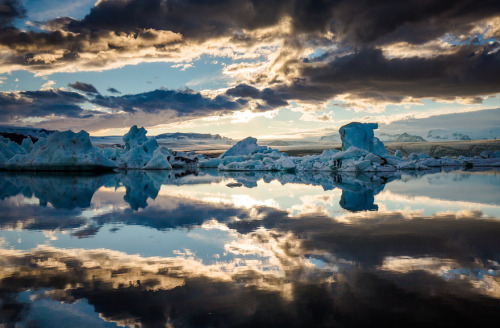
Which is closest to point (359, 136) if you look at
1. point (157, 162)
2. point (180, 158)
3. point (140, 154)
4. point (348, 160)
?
point (348, 160)

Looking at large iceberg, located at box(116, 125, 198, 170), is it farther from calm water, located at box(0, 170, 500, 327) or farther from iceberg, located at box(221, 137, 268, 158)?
calm water, located at box(0, 170, 500, 327)

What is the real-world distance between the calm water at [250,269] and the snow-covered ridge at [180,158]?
21.6m

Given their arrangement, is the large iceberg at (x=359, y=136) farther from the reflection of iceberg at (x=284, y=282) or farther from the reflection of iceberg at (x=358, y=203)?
the reflection of iceberg at (x=284, y=282)

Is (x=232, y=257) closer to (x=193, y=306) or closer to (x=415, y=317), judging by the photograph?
(x=193, y=306)

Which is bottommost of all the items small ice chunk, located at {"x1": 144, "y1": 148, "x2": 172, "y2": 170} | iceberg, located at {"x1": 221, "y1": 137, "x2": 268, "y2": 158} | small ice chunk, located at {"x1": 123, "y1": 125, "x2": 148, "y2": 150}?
small ice chunk, located at {"x1": 144, "y1": 148, "x2": 172, "y2": 170}

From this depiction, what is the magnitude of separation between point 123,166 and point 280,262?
35.3 m

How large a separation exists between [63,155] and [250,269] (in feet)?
87.4

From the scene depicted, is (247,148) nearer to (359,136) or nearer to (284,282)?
(359,136)

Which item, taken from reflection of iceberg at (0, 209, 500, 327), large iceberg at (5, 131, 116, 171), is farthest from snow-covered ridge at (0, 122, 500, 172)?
reflection of iceberg at (0, 209, 500, 327)

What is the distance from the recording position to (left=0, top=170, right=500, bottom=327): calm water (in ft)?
8.83

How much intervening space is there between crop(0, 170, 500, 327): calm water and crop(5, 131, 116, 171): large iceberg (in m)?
21.3

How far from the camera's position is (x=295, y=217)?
7.23m

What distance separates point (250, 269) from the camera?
379 centimetres

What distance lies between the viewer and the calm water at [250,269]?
8.83 feet
